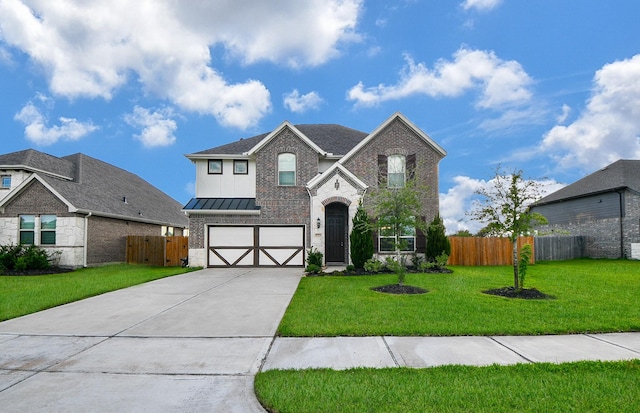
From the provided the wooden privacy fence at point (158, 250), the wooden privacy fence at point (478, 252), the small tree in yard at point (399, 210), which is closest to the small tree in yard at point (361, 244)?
the small tree in yard at point (399, 210)

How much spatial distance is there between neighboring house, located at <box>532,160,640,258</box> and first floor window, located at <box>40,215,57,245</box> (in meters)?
25.7

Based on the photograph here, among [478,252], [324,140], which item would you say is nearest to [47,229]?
[324,140]

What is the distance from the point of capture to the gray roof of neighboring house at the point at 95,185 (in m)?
19.7

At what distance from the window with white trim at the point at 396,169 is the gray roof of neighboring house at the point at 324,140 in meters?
2.70

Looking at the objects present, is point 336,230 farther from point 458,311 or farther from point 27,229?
point 27,229

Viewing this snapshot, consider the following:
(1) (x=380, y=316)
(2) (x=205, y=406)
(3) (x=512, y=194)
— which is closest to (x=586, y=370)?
(1) (x=380, y=316)

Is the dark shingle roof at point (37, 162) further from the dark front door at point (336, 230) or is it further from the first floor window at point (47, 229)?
the dark front door at point (336, 230)

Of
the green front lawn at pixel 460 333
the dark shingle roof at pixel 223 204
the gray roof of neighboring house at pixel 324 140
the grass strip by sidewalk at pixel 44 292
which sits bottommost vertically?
the grass strip by sidewalk at pixel 44 292

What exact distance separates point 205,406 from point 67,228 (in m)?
18.5

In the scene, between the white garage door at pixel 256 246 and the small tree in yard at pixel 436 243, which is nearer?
the small tree in yard at pixel 436 243

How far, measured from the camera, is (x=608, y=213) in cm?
2309

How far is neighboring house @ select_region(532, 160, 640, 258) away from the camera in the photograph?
71.4 ft

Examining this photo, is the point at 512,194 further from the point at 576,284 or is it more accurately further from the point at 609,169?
the point at 609,169

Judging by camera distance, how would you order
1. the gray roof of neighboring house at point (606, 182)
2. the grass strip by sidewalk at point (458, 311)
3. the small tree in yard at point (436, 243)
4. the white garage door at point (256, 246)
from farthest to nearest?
the gray roof of neighboring house at point (606, 182), the white garage door at point (256, 246), the small tree in yard at point (436, 243), the grass strip by sidewalk at point (458, 311)
